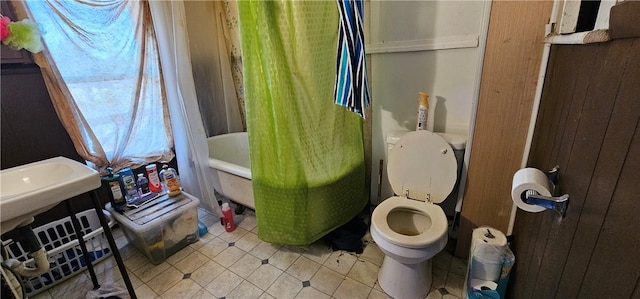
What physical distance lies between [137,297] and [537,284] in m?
1.91

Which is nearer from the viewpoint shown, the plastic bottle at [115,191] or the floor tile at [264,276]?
the floor tile at [264,276]

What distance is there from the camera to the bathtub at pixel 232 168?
1.99m

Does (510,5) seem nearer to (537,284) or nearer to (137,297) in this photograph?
(537,284)

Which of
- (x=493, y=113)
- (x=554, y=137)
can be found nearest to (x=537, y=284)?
(x=554, y=137)

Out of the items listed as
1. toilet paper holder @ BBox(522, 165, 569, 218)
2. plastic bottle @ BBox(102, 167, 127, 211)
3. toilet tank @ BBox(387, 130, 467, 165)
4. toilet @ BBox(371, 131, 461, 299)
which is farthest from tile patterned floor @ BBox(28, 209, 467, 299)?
toilet paper holder @ BBox(522, 165, 569, 218)

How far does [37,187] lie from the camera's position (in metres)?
1.15

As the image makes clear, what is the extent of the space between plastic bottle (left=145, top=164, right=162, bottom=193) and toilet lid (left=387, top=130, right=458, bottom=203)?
1657mm

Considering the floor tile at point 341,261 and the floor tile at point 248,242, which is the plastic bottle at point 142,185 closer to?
the floor tile at point 248,242

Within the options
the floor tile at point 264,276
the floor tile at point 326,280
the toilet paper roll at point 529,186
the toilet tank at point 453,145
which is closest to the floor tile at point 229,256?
the floor tile at point 264,276

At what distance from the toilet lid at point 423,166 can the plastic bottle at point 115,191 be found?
177 cm

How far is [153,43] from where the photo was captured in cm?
192

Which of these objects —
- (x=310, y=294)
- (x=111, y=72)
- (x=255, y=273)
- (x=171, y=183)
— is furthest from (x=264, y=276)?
(x=111, y=72)

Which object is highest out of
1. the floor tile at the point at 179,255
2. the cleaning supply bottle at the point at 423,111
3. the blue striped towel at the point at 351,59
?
the blue striped towel at the point at 351,59

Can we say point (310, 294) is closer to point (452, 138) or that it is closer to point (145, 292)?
point (145, 292)
